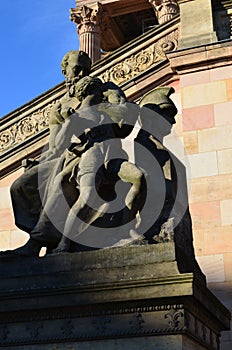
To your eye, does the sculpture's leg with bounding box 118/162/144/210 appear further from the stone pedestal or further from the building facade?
the building facade

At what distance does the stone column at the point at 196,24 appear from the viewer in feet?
38.9

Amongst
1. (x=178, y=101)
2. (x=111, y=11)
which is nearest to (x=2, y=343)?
(x=178, y=101)

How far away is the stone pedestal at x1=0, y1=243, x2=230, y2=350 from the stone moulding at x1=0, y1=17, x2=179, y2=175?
23.1ft

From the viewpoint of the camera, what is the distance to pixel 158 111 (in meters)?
6.79

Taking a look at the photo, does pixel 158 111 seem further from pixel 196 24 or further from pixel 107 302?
pixel 196 24

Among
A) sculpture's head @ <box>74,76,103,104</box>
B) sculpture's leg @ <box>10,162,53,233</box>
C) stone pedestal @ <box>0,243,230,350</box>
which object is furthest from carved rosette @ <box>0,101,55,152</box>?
stone pedestal @ <box>0,243,230,350</box>

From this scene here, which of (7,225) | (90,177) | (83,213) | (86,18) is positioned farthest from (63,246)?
(86,18)

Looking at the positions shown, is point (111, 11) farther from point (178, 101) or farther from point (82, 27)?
point (178, 101)

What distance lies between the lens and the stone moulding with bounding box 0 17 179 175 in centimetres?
1278

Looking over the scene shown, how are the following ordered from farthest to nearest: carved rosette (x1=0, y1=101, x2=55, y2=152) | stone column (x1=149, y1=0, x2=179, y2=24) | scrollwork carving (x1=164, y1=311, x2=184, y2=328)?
stone column (x1=149, y1=0, x2=179, y2=24), carved rosette (x1=0, y1=101, x2=55, y2=152), scrollwork carving (x1=164, y1=311, x2=184, y2=328)

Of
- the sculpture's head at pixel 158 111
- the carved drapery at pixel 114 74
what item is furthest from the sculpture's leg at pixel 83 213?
the carved drapery at pixel 114 74

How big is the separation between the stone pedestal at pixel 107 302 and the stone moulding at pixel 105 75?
704cm

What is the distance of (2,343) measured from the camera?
576cm

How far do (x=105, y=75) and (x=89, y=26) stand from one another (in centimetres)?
1605
